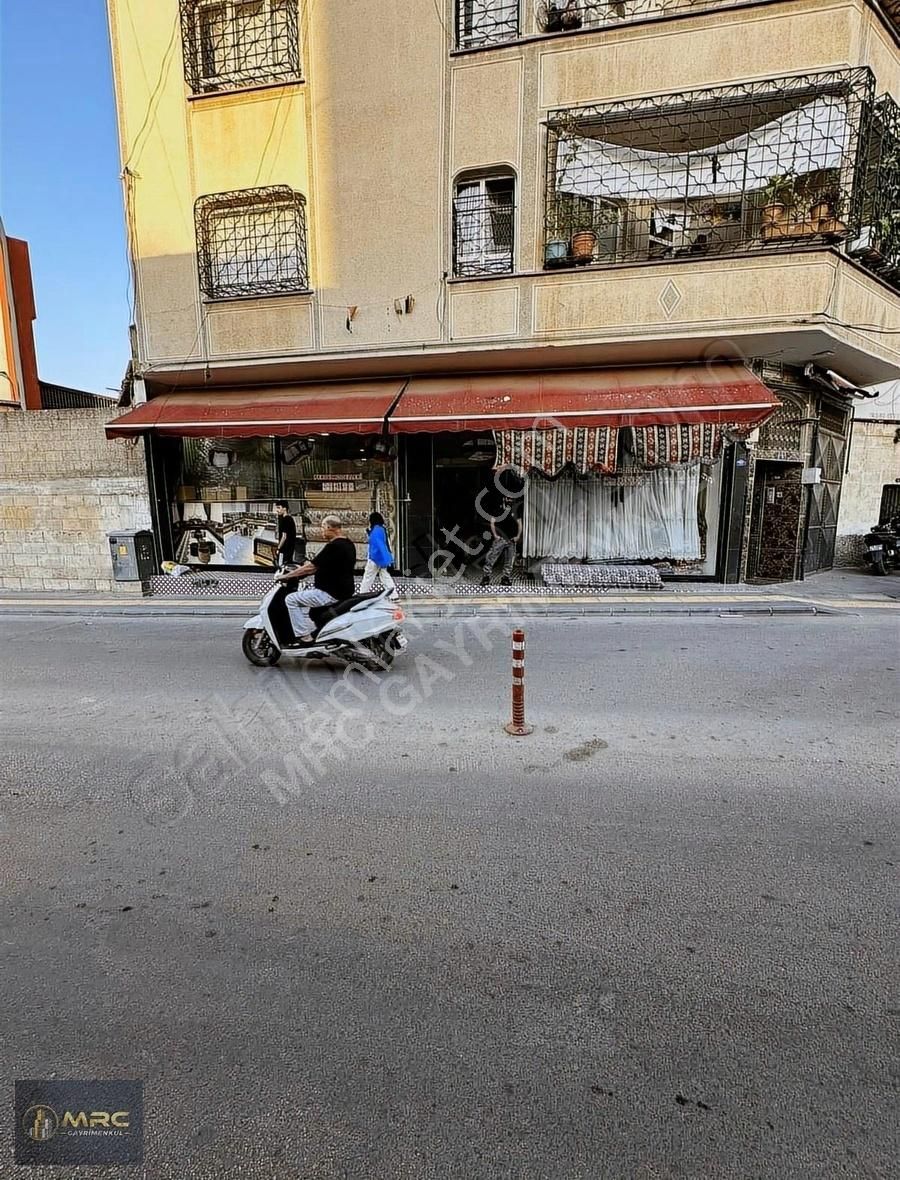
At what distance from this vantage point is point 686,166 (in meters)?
10.8

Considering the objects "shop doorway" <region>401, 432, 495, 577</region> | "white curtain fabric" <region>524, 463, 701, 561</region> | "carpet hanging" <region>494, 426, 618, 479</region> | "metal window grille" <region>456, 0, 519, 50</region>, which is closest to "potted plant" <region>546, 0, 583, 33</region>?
"metal window grille" <region>456, 0, 519, 50</region>

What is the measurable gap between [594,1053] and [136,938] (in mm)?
2092

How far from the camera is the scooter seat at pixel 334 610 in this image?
6742 millimetres

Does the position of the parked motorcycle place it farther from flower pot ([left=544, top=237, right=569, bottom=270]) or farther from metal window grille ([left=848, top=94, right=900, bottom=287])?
flower pot ([left=544, top=237, right=569, bottom=270])

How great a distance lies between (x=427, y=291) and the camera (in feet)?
38.0

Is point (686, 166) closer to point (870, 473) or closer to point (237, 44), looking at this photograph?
point (237, 44)

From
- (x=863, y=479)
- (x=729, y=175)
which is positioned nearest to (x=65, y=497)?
(x=729, y=175)

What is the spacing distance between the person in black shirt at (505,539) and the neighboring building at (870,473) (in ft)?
28.8

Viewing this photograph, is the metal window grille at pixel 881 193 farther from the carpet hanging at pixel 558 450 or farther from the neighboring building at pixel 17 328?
the neighboring building at pixel 17 328

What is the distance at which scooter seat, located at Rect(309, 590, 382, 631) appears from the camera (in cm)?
674

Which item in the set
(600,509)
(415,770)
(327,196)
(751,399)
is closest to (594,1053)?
(415,770)

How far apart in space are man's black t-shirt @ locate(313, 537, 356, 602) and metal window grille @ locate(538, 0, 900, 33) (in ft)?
33.8

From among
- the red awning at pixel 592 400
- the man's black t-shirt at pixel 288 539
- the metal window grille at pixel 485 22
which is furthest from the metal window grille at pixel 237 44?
the man's black t-shirt at pixel 288 539

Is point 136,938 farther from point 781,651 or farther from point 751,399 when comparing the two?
Answer: point 751,399
